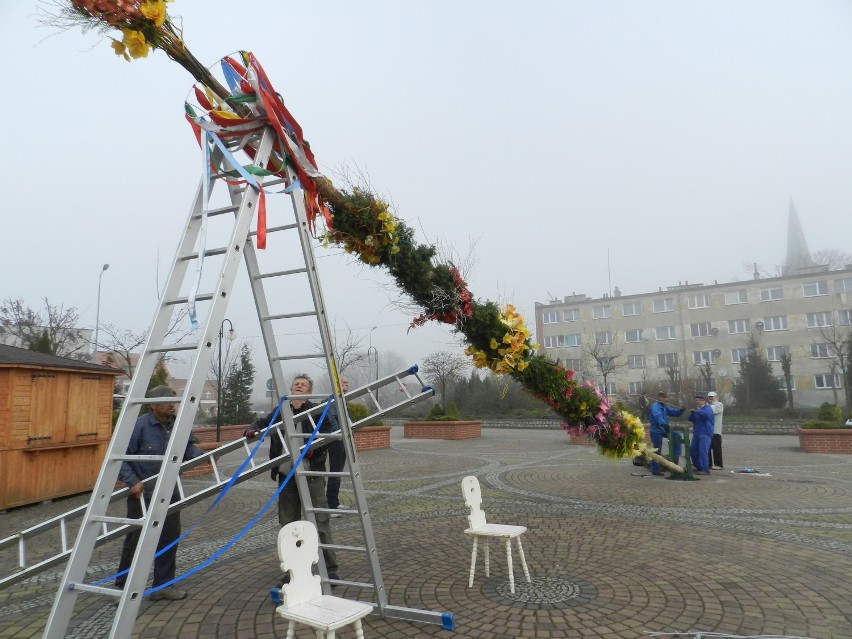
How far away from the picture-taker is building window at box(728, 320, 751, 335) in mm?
42906

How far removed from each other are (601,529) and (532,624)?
3158 millimetres

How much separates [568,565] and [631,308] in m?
46.4

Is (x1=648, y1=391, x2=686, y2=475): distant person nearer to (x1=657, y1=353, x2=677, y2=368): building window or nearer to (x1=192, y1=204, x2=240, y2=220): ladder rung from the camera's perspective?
(x1=192, y1=204, x2=240, y2=220): ladder rung

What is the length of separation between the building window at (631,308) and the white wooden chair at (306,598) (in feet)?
159

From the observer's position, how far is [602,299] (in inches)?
1946

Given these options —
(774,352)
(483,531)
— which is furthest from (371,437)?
(774,352)

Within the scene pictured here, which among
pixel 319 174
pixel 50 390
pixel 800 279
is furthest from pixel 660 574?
pixel 800 279

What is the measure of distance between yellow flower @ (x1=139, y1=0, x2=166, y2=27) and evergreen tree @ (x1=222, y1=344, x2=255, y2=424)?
71.2 feet

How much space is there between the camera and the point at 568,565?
207 inches

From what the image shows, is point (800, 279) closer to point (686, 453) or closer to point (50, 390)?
point (686, 453)

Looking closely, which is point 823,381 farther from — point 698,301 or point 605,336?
point 605,336

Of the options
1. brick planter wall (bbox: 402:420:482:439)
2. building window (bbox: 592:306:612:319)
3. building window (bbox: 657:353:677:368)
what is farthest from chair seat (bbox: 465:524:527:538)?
building window (bbox: 592:306:612:319)

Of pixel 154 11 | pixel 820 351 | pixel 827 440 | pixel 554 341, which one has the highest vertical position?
pixel 554 341

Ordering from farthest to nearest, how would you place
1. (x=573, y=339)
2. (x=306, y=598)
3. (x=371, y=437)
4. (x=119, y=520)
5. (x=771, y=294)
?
(x=573, y=339) → (x=771, y=294) → (x=371, y=437) → (x=306, y=598) → (x=119, y=520)
